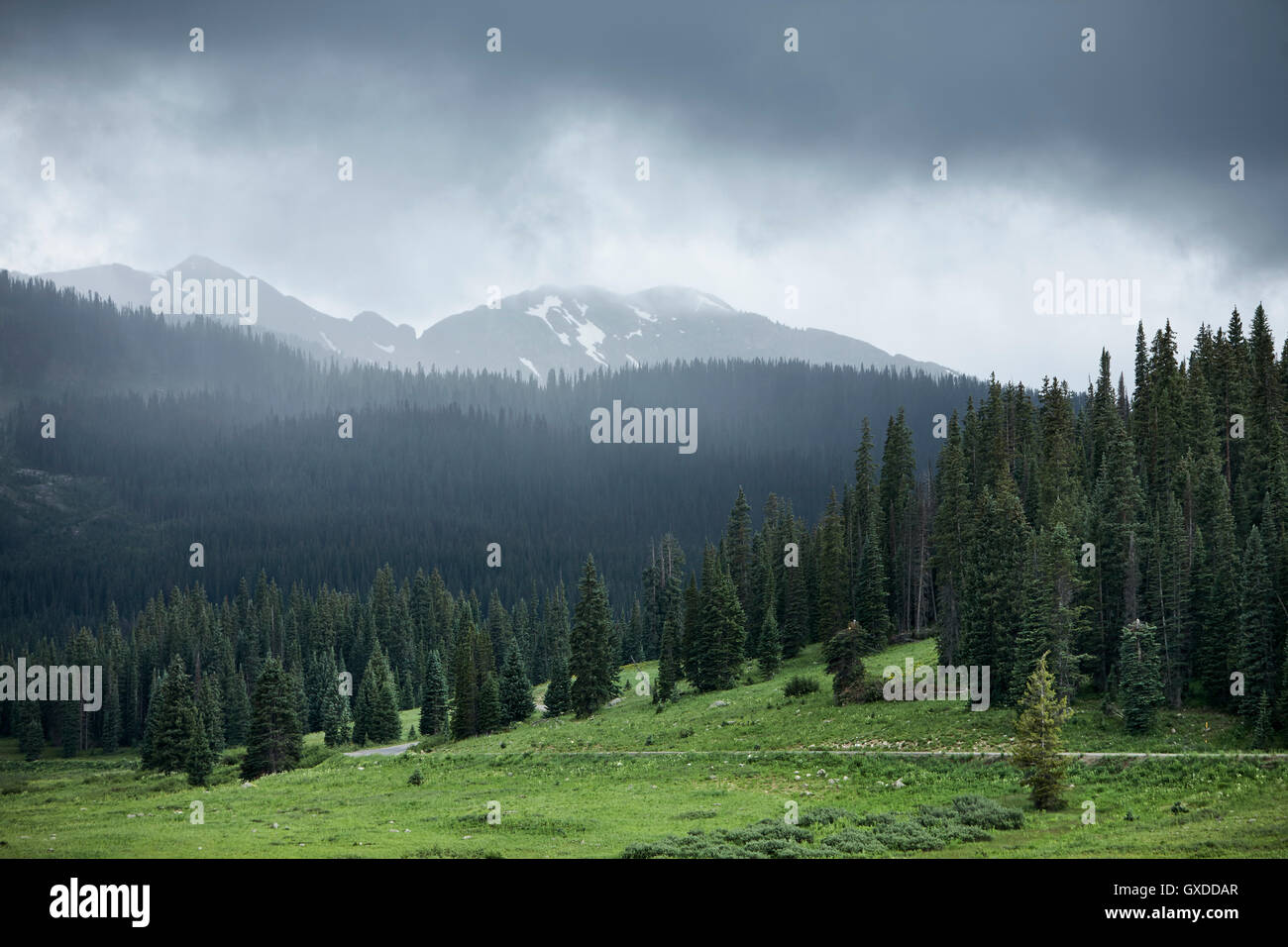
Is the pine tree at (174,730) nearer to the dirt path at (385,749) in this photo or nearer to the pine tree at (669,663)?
the dirt path at (385,749)

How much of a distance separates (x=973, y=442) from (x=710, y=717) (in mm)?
42984

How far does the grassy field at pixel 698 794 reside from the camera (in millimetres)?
31438

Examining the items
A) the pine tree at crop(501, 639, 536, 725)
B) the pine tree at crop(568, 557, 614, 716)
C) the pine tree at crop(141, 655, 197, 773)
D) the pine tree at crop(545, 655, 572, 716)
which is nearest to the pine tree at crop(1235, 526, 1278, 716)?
the pine tree at crop(568, 557, 614, 716)

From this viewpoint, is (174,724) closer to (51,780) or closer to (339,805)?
(51,780)

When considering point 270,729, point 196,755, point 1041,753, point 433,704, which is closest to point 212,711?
point 433,704

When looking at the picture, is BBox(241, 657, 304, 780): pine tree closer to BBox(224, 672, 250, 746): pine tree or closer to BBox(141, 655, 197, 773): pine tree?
BBox(141, 655, 197, 773): pine tree

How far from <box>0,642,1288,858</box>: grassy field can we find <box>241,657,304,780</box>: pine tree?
4.76 m

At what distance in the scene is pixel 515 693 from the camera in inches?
3305

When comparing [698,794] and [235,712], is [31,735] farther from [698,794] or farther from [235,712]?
[698,794]

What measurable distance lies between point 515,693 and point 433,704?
12.1m

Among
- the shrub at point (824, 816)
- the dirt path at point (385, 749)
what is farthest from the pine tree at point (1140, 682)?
the dirt path at point (385, 749)

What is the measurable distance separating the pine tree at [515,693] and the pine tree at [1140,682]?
52454 mm
